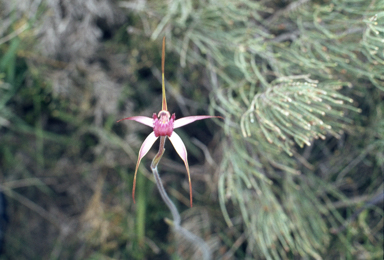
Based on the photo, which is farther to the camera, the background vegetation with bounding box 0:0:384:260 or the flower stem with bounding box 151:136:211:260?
the background vegetation with bounding box 0:0:384:260

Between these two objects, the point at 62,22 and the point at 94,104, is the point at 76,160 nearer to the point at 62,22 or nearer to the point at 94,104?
the point at 94,104

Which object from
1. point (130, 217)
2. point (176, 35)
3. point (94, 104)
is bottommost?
point (130, 217)

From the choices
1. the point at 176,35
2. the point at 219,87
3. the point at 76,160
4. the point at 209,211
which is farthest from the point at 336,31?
the point at 76,160

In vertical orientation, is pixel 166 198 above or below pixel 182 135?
above

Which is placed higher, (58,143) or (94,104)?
(94,104)

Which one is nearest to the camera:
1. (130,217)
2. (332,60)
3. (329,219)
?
(332,60)

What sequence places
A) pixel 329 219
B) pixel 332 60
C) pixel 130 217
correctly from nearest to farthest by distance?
1. pixel 332 60
2. pixel 329 219
3. pixel 130 217

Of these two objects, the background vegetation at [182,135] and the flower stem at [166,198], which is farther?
the background vegetation at [182,135]

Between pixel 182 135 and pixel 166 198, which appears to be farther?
pixel 182 135
